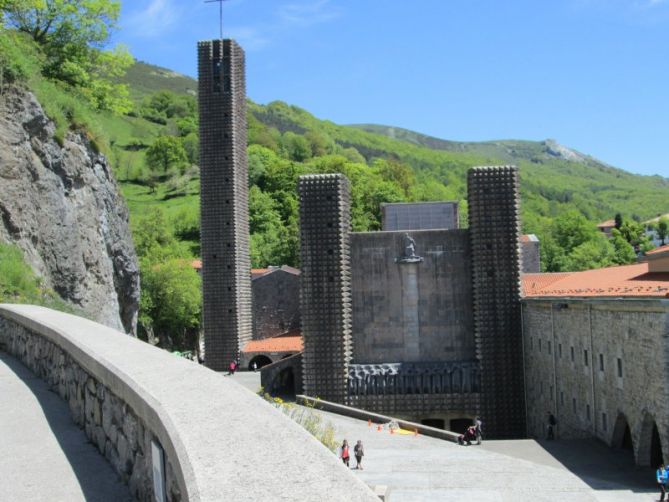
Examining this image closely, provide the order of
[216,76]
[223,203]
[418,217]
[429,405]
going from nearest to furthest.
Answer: [429,405]
[418,217]
[223,203]
[216,76]

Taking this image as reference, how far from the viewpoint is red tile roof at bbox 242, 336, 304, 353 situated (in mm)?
44500

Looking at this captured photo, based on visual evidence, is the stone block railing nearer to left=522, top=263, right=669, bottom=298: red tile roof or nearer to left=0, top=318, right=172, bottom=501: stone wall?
left=0, top=318, right=172, bottom=501: stone wall

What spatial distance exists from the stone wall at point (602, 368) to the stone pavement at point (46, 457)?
13.0m

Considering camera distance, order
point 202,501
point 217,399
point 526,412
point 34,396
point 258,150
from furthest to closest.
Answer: point 258,150
point 526,412
point 34,396
point 217,399
point 202,501

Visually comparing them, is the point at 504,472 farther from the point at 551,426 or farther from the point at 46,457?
the point at 46,457

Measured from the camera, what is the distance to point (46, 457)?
584 centimetres

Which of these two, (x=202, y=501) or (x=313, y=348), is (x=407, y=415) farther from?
(x=202, y=501)

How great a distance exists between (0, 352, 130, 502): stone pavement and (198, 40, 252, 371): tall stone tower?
1452 inches

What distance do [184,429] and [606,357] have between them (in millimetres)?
17636

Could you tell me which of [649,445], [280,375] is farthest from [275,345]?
[649,445]

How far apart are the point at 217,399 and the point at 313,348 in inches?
1028

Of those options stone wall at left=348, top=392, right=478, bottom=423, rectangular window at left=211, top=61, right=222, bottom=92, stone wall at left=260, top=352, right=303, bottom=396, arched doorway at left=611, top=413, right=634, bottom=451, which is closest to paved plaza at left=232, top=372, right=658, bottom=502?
arched doorway at left=611, top=413, right=634, bottom=451

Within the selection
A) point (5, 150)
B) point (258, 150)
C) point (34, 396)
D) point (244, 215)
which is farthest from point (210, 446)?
point (258, 150)

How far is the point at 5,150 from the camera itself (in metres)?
17.5
